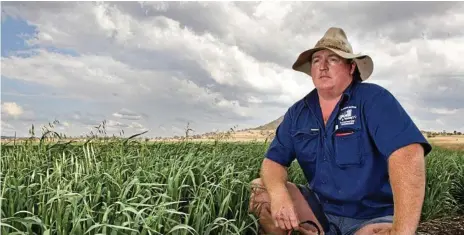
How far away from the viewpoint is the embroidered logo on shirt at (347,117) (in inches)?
148

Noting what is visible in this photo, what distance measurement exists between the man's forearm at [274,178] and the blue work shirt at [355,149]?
220mm

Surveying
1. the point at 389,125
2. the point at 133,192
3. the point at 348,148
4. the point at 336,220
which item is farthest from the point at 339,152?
the point at 133,192

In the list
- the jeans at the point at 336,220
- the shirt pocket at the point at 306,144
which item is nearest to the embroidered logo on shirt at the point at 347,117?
the shirt pocket at the point at 306,144

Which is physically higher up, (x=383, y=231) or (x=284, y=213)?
(x=284, y=213)

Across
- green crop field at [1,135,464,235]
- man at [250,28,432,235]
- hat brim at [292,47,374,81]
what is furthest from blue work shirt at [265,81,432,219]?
green crop field at [1,135,464,235]

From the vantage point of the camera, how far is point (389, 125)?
349cm

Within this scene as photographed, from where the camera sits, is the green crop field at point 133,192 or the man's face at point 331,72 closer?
the green crop field at point 133,192

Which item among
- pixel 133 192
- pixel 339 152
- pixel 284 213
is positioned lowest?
pixel 284 213

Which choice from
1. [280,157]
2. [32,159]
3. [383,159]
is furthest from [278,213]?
[32,159]

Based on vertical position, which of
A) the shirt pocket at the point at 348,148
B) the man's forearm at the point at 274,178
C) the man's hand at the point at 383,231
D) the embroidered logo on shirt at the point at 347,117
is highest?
the embroidered logo on shirt at the point at 347,117

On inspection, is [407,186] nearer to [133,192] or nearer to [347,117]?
[347,117]

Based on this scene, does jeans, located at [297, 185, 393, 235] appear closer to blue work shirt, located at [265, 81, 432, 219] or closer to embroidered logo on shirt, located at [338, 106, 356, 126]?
blue work shirt, located at [265, 81, 432, 219]

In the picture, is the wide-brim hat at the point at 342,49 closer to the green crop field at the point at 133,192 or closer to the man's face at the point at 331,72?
the man's face at the point at 331,72

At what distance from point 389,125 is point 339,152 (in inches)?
17.7
